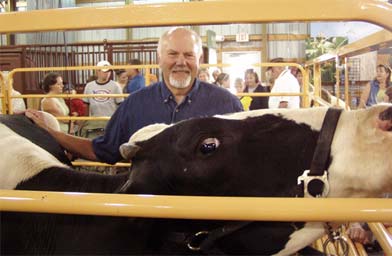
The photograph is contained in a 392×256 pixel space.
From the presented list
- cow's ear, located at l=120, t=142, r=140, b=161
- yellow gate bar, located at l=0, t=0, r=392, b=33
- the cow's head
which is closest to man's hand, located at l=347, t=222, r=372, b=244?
the cow's head

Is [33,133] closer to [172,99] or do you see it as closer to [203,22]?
[172,99]

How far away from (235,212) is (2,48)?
8609mm

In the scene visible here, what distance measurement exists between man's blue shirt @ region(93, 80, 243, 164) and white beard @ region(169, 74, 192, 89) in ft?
0.21

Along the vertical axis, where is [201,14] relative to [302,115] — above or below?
above

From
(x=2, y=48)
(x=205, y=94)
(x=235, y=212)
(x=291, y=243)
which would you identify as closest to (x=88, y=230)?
(x=291, y=243)

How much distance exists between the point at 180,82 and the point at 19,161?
119cm

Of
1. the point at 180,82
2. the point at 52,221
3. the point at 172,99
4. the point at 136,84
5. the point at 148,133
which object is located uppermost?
the point at 136,84

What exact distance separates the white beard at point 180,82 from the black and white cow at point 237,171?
3.71ft

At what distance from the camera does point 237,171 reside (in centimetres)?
147

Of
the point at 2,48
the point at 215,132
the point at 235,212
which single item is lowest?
the point at 235,212

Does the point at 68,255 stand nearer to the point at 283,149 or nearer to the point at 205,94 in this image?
the point at 283,149

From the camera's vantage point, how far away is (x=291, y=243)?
4.85 ft

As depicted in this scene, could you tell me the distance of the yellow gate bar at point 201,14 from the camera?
1130 millimetres


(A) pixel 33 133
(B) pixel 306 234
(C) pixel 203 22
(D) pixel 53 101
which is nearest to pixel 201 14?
(C) pixel 203 22
